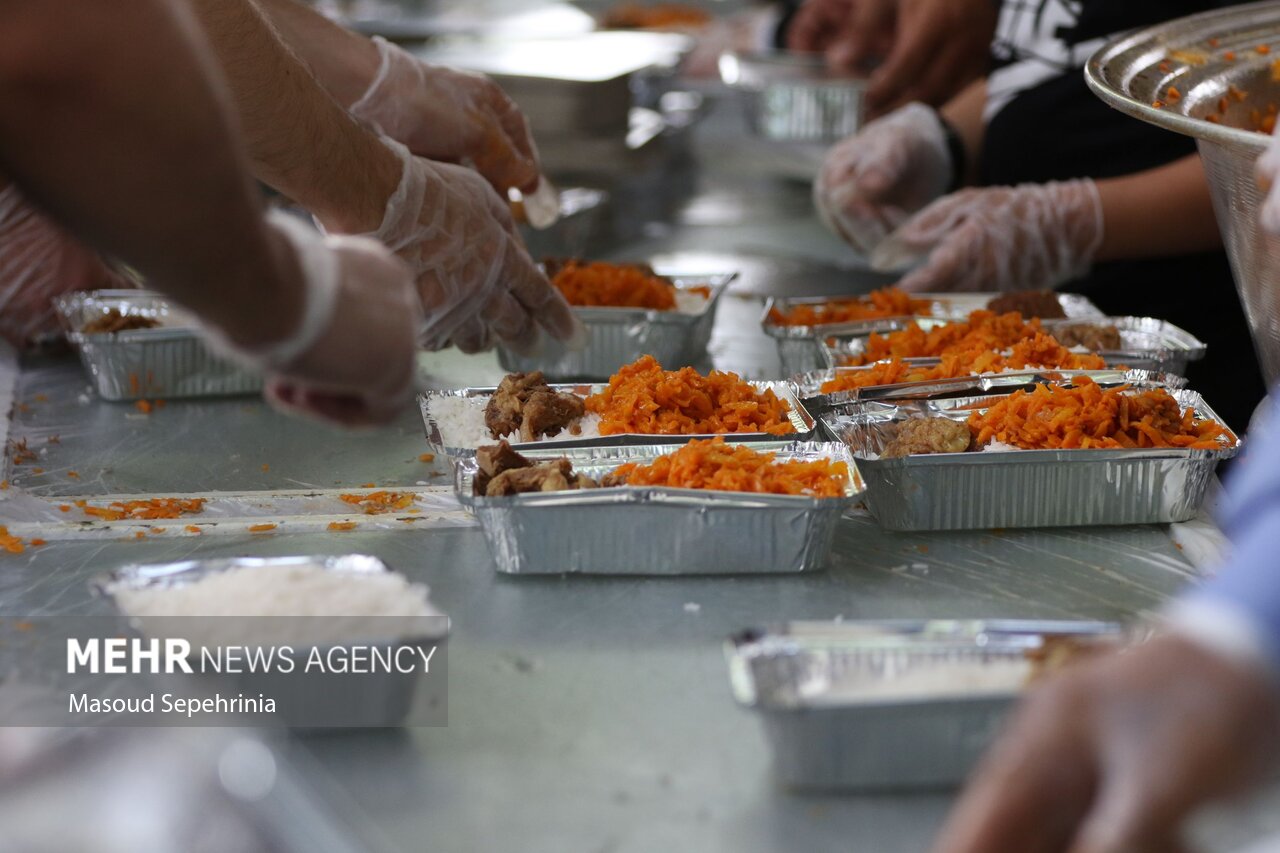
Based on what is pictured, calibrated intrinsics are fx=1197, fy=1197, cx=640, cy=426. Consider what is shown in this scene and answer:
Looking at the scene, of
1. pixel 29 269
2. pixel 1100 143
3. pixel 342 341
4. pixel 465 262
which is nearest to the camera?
pixel 342 341

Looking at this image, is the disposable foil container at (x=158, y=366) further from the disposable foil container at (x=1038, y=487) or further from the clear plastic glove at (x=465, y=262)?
the disposable foil container at (x=1038, y=487)

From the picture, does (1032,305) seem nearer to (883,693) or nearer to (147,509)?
(883,693)

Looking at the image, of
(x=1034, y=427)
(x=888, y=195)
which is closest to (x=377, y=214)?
(x=1034, y=427)

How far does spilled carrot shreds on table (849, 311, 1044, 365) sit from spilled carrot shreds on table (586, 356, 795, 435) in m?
0.37

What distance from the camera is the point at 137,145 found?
89cm

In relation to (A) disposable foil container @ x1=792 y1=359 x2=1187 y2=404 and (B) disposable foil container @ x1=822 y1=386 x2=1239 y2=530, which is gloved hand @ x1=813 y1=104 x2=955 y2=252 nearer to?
(A) disposable foil container @ x1=792 y1=359 x2=1187 y2=404

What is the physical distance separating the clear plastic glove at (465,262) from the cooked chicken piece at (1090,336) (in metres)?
0.84

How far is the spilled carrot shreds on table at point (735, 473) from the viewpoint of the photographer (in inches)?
53.4

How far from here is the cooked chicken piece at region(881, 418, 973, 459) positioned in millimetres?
1473

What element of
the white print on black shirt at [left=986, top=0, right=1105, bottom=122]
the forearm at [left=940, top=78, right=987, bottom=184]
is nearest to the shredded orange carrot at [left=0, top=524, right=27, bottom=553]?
the white print on black shirt at [left=986, top=0, right=1105, bottom=122]

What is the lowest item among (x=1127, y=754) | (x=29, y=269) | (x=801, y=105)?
(x=801, y=105)

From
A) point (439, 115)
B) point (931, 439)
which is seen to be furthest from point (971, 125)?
point (931, 439)

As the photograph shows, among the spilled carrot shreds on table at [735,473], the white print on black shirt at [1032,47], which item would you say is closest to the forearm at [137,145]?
the spilled carrot shreds on table at [735,473]

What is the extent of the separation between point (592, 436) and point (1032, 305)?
38.2 inches
